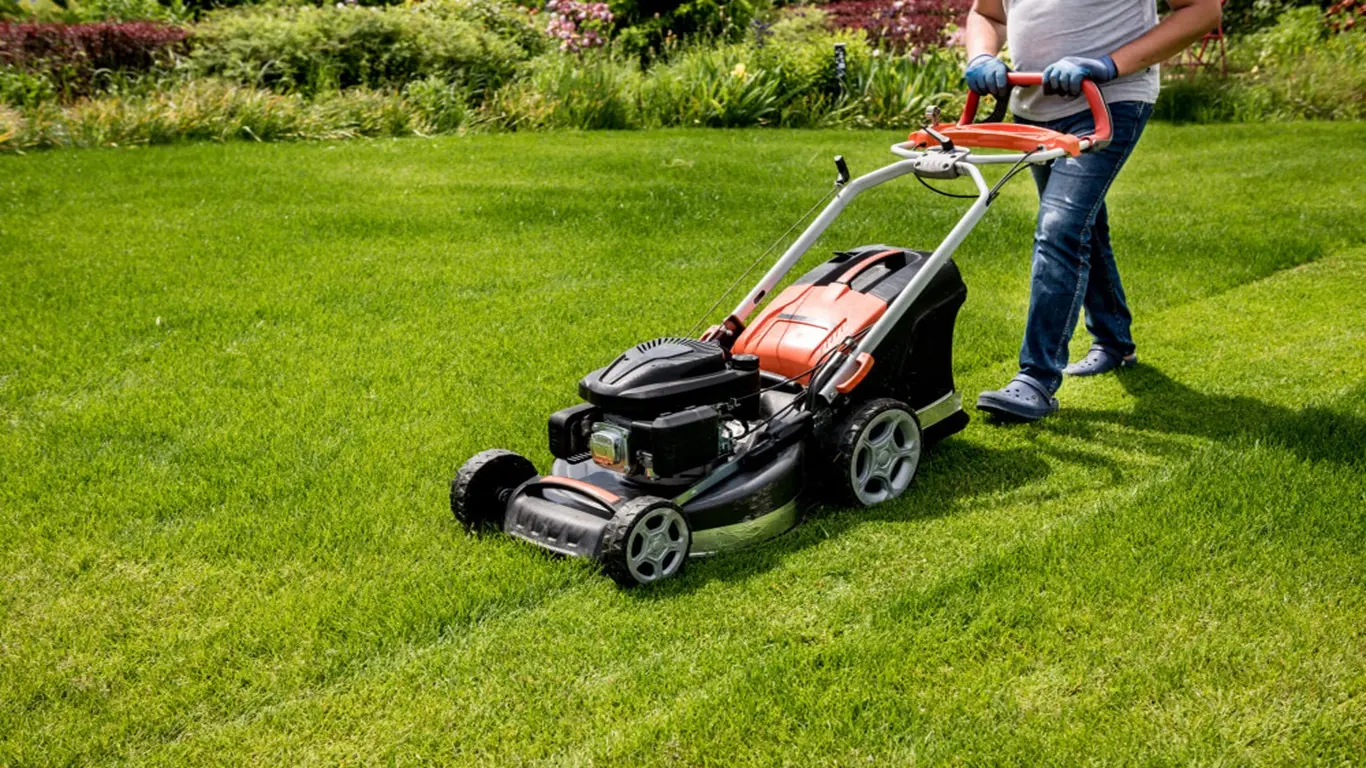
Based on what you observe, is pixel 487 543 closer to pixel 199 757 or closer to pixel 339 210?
pixel 199 757

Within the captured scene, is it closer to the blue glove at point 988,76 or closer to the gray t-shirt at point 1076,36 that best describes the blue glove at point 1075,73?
the blue glove at point 988,76

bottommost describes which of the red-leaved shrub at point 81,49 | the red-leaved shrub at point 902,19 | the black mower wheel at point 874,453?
the black mower wheel at point 874,453

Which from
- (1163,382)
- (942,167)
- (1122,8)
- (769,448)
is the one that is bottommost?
(1163,382)

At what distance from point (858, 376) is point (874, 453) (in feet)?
0.86

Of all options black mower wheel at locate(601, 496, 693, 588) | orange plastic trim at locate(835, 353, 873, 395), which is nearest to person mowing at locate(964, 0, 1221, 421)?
orange plastic trim at locate(835, 353, 873, 395)

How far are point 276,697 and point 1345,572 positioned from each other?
107 inches

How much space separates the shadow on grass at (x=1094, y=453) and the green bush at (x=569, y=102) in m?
6.85

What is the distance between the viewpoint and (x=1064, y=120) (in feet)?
14.9

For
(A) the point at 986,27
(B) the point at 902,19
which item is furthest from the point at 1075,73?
(B) the point at 902,19

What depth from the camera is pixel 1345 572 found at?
131 inches

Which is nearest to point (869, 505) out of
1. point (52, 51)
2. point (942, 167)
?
point (942, 167)

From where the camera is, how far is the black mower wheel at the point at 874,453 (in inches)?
149

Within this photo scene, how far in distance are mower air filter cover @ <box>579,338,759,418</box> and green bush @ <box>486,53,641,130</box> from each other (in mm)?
7658

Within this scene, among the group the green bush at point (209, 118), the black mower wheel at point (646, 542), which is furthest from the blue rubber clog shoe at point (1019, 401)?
the green bush at point (209, 118)
